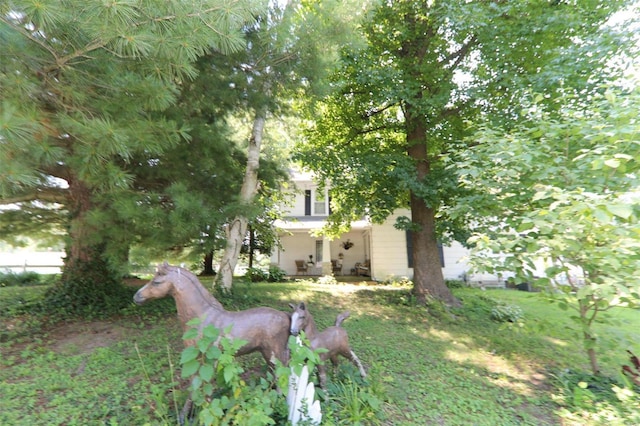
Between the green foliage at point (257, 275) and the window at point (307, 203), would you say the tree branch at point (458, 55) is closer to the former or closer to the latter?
the window at point (307, 203)

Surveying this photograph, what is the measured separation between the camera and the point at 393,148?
→ 8.38 m

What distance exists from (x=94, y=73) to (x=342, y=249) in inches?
590

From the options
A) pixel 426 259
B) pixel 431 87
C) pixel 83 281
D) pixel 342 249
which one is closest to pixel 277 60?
pixel 431 87

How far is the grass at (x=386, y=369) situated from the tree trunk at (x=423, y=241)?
1.27m

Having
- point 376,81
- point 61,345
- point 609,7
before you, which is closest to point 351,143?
point 376,81

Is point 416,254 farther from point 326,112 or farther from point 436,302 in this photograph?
point 326,112

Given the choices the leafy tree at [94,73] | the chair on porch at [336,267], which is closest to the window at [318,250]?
the chair on porch at [336,267]

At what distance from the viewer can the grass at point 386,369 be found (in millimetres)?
3102

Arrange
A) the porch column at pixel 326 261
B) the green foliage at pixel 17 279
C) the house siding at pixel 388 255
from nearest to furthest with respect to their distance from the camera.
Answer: the green foliage at pixel 17 279 → the house siding at pixel 388 255 → the porch column at pixel 326 261

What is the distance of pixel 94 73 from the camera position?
290cm

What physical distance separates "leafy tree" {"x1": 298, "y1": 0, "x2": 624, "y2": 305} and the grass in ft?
7.94

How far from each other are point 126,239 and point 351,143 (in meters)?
6.04

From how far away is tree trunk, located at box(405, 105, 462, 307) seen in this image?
7.81 metres

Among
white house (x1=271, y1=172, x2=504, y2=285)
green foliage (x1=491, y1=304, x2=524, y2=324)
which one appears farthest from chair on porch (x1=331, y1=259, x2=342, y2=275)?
green foliage (x1=491, y1=304, x2=524, y2=324)
